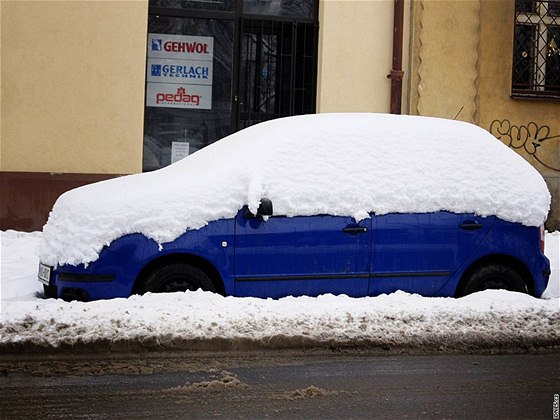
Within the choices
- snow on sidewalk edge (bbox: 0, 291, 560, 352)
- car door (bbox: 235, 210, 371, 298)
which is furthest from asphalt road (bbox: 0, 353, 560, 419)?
car door (bbox: 235, 210, 371, 298)

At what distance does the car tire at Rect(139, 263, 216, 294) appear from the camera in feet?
24.6

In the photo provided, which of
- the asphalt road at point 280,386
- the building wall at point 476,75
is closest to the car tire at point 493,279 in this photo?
the asphalt road at point 280,386

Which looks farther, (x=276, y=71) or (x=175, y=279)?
(x=276, y=71)

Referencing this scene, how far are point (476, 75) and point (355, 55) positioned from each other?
1.95m

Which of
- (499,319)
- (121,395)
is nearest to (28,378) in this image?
(121,395)

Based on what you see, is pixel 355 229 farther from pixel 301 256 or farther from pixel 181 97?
pixel 181 97

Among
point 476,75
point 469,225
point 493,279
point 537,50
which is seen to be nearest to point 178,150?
point 476,75

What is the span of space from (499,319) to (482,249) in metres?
0.98

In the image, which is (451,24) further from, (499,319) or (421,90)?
(499,319)

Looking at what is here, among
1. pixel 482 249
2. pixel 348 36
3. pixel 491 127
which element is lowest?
pixel 482 249

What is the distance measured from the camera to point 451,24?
46.9 feet

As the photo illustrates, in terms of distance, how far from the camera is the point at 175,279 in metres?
7.58

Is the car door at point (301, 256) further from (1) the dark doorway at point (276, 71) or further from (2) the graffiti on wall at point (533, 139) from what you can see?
(2) the graffiti on wall at point (533, 139)

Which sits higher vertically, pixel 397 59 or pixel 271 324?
pixel 397 59
